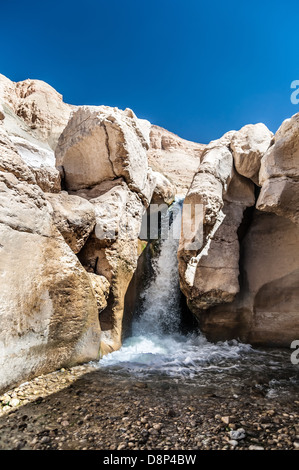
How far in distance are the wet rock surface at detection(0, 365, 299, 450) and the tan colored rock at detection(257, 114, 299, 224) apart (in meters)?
3.05

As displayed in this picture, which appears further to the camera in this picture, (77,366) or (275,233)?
(275,233)

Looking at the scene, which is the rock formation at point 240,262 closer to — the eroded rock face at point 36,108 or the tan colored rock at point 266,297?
the tan colored rock at point 266,297

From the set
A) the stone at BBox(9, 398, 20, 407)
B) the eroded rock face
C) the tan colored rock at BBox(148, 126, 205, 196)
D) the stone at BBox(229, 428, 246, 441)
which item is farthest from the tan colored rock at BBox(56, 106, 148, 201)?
the tan colored rock at BBox(148, 126, 205, 196)

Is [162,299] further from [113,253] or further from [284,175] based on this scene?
[284,175]

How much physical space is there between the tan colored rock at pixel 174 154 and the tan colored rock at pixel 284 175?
16.6m

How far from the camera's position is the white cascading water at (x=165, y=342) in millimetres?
4648

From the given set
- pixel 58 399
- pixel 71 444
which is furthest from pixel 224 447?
pixel 58 399

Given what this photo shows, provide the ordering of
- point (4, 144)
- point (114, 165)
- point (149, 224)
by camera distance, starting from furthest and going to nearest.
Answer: point (149, 224) < point (114, 165) < point (4, 144)

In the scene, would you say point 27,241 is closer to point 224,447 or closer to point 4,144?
point 4,144

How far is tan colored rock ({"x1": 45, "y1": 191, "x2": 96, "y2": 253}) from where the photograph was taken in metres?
4.97

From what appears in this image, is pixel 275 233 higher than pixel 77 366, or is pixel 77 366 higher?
pixel 275 233

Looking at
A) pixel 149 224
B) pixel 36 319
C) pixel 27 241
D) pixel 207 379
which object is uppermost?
pixel 149 224

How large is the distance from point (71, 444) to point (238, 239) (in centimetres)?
579

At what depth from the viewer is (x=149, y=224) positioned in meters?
9.30
